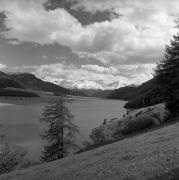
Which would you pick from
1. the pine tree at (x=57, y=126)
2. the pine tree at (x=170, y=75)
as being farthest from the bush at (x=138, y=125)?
the pine tree at (x=57, y=126)

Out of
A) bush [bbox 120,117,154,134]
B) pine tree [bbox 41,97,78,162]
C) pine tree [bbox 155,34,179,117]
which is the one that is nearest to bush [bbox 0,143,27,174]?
pine tree [bbox 41,97,78,162]

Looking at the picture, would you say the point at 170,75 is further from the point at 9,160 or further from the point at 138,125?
the point at 9,160

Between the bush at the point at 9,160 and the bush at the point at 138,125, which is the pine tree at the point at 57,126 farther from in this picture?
the bush at the point at 138,125

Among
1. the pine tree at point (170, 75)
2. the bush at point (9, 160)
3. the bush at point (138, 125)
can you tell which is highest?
the pine tree at point (170, 75)

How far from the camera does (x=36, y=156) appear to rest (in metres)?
55.9

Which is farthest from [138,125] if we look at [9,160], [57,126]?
[9,160]

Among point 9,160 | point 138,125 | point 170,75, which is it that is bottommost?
point 9,160

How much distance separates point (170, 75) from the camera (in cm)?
5156

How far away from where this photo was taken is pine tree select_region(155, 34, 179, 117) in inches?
1991

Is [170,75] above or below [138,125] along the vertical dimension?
above

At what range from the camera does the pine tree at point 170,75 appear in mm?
50562

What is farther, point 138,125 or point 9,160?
point 138,125

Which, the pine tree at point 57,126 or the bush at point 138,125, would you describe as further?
the bush at point 138,125

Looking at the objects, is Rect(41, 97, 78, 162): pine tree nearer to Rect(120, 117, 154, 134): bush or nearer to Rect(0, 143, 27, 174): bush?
Rect(0, 143, 27, 174): bush
